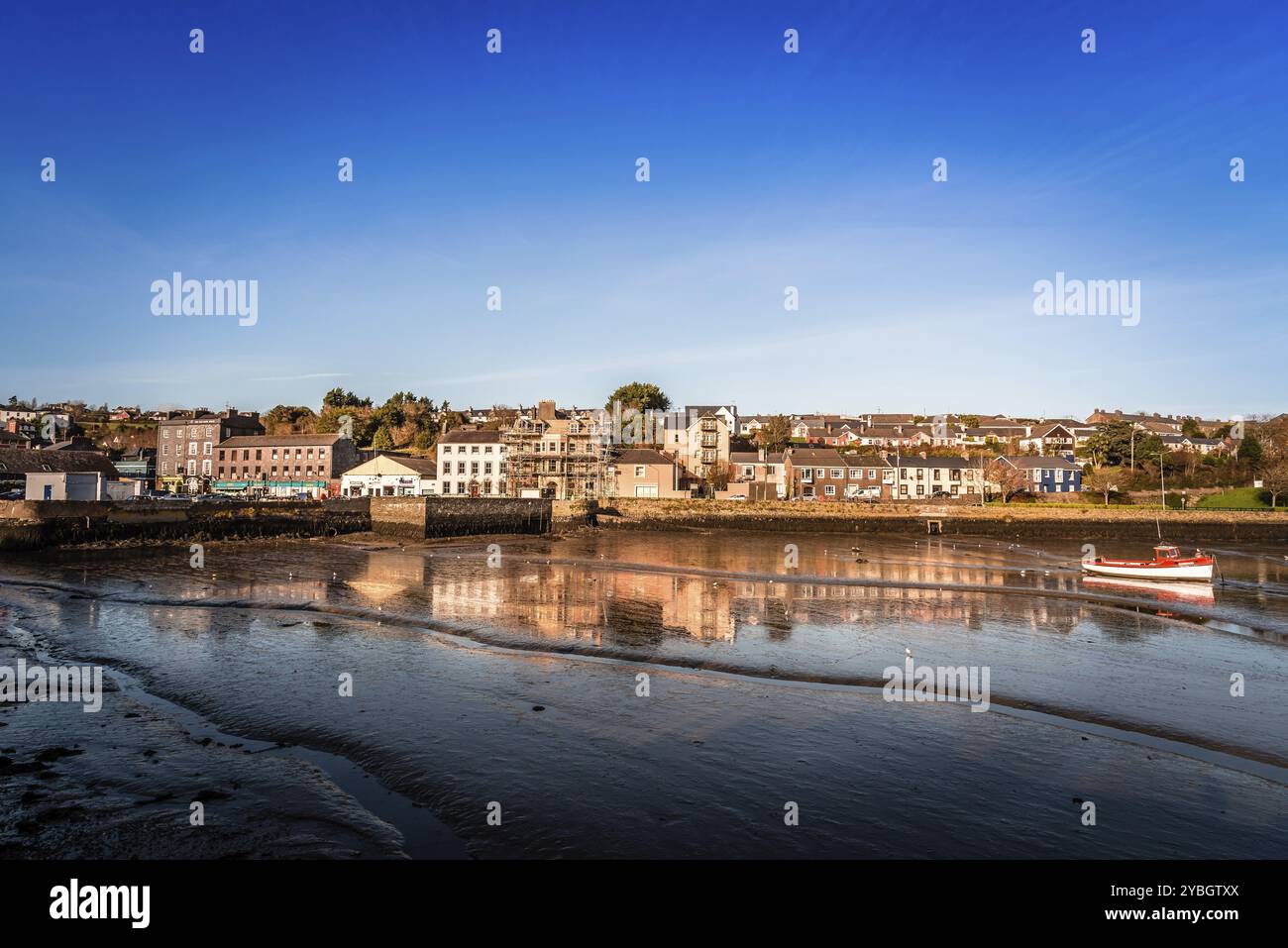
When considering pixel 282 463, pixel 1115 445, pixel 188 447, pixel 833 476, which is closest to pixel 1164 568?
pixel 833 476

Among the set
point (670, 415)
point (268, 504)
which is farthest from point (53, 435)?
point (670, 415)

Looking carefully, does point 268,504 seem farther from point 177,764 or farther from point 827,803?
point 827,803

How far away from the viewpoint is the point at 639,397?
389 feet

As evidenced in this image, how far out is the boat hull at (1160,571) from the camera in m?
37.6

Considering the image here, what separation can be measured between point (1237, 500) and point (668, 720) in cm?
9233

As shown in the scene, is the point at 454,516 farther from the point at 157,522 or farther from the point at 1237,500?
the point at 1237,500

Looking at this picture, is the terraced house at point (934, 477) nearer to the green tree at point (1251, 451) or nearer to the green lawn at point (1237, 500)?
the green lawn at point (1237, 500)

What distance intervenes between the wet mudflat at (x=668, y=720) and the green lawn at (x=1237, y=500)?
58.5m

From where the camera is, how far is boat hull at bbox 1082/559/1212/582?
1481 inches

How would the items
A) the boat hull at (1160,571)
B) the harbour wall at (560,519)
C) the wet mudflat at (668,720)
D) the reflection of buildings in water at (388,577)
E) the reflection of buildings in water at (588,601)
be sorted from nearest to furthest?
the wet mudflat at (668,720), the reflection of buildings in water at (588,601), the reflection of buildings in water at (388,577), the boat hull at (1160,571), the harbour wall at (560,519)

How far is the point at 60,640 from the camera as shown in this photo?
21094 millimetres

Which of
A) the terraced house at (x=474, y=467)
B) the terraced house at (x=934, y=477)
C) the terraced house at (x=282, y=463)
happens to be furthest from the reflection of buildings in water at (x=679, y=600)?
the terraced house at (x=934, y=477)

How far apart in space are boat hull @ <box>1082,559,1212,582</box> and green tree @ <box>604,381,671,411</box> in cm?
8356
